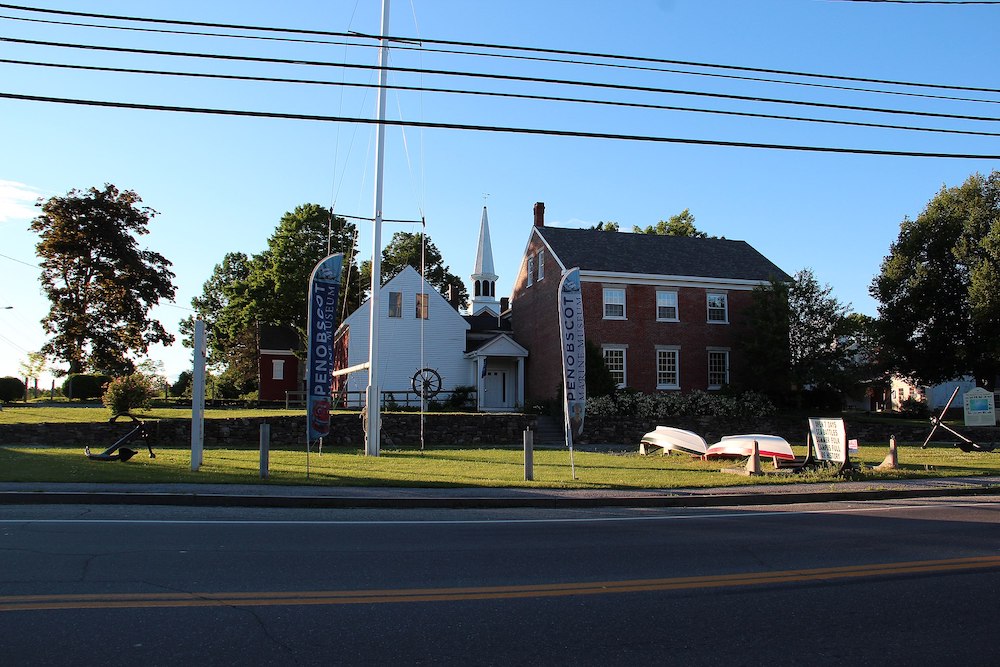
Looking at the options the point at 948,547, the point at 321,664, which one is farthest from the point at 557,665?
the point at 948,547

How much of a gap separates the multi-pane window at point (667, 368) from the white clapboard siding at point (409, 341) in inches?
396

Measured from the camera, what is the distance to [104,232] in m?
46.4

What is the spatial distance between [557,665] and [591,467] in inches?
539

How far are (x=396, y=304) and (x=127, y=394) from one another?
14.0 m

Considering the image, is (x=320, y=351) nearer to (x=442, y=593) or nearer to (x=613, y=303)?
(x=442, y=593)

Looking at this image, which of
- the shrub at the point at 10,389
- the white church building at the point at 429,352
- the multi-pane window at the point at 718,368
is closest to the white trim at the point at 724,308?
the multi-pane window at the point at 718,368

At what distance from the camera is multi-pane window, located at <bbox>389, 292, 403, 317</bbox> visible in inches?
1544

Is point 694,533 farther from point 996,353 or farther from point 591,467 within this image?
point 996,353

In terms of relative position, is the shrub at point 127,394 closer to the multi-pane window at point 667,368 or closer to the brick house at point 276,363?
the multi-pane window at point 667,368

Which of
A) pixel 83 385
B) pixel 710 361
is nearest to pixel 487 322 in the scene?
pixel 710 361

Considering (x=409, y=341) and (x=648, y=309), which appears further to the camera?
(x=409, y=341)

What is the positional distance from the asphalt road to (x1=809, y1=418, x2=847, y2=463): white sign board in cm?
607

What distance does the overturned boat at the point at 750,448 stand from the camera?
18.8 meters

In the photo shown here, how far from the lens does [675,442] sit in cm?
2284
